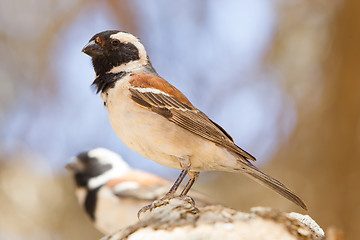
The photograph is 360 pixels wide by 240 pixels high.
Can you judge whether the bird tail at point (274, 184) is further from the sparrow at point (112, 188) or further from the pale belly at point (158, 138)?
the sparrow at point (112, 188)

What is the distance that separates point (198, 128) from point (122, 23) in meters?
3.68

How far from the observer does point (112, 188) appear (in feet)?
14.1

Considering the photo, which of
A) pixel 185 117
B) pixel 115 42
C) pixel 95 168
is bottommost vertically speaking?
pixel 185 117

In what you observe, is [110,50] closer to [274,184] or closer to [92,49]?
[92,49]

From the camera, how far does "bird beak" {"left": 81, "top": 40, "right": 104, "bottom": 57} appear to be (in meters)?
2.25

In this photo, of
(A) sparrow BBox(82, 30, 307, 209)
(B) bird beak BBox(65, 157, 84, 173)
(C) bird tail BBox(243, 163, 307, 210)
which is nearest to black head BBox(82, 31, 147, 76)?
(A) sparrow BBox(82, 30, 307, 209)

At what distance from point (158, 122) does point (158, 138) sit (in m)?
0.08

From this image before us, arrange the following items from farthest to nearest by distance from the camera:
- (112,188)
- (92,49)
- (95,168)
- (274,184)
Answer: (95,168) → (112,188) → (92,49) → (274,184)

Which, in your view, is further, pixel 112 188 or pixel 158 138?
pixel 112 188

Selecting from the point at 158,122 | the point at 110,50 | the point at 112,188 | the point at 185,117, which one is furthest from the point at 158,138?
the point at 112,188

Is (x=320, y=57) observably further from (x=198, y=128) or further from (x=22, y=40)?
(x=22, y=40)

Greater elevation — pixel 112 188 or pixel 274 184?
pixel 112 188

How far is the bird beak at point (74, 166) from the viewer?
15.5 feet

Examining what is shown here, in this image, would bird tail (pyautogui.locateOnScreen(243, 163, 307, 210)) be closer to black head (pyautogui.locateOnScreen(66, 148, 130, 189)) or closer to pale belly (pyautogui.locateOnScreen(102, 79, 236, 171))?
pale belly (pyautogui.locateOnScreen(102, 79, 236, 171))
